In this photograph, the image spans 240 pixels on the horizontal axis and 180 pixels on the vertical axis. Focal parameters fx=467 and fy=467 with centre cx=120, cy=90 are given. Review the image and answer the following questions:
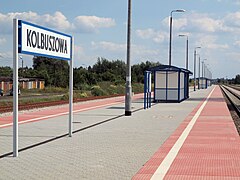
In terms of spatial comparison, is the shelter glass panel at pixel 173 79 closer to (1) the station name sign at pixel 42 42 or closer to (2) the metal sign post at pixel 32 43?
(1) the station name sign at pixel 42 42

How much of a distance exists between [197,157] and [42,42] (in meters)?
4.36

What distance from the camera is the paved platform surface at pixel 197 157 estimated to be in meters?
8.24

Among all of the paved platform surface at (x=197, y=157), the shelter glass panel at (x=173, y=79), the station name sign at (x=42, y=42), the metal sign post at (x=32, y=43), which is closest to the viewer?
the paved platform surface at (x=197, y=157)

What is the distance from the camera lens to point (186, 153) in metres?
10.6

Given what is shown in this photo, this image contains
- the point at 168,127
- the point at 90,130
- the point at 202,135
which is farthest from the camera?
the point at 168,127

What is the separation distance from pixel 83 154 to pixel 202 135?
200 inches

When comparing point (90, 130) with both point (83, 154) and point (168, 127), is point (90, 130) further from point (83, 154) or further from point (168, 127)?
point (83, 154)

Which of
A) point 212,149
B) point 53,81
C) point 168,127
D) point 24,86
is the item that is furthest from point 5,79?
point 212,149

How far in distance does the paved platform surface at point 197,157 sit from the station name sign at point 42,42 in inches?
138

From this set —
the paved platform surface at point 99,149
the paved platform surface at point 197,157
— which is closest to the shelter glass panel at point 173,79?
the paved platform surface at point 99,149

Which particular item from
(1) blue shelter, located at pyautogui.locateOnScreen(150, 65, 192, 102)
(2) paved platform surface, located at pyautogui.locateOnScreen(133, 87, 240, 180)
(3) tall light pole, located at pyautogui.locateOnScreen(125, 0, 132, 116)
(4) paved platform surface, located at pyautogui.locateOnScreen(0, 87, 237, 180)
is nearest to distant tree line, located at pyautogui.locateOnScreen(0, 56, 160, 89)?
(1) blue shelter, located at pyautogui.locateOnScreen(150, 65, 192, 102)

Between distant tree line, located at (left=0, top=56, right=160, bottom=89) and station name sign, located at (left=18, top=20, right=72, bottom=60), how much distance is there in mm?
50685

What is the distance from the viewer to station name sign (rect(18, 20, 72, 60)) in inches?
389

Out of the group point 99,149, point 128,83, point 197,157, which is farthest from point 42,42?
point 128,83
